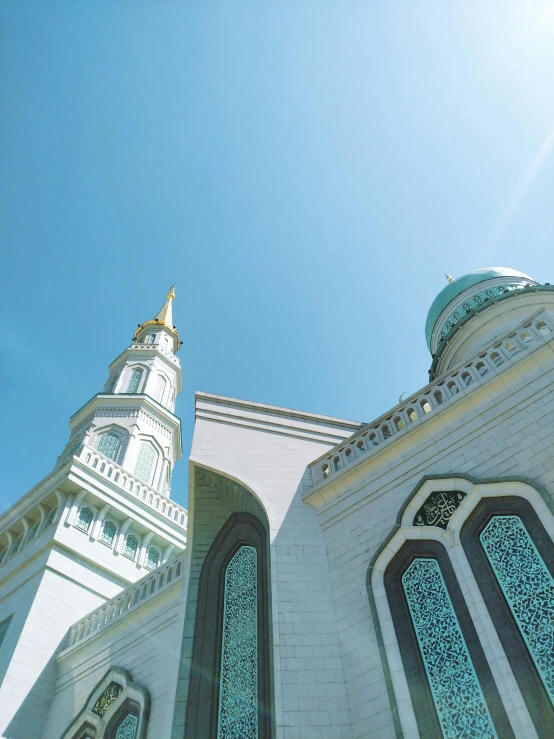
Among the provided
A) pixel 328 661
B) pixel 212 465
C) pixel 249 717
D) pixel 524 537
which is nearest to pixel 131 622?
pixel 212 465

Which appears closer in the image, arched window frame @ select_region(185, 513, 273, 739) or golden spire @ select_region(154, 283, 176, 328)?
arched window frame @ select_region(185, 513, 273, 739)

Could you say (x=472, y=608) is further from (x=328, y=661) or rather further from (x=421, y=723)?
(x=328, y=661)

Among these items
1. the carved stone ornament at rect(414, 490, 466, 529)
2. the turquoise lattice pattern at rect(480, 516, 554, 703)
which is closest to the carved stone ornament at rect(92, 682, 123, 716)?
the carved stone ornament at rect(414, 490, 466, 529)

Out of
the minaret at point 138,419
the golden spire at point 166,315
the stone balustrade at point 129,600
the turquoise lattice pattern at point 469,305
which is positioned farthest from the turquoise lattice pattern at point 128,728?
the golden spire at point 166,315

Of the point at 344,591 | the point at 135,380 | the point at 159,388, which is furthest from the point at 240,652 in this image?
the point at 135,380

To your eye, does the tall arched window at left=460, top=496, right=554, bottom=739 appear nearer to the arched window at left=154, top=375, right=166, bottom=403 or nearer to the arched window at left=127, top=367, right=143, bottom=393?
the arched window at left=154, top=375, right=166, bottom=403

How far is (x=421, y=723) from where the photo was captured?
4984 mm

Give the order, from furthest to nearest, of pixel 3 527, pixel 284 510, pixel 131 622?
pixel 3 527 → pixel 131 622 → pixel 284 510

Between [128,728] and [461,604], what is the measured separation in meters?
5.84

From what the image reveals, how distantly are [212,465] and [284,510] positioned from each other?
1371 mm

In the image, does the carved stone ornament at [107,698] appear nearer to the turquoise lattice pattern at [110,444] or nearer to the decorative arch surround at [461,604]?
the decorative arch surround at [461,604]

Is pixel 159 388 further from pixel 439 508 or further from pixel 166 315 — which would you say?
pixel 439 508

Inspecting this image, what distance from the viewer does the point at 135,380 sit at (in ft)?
63.4

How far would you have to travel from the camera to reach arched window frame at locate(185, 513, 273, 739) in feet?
20.2
